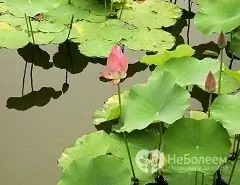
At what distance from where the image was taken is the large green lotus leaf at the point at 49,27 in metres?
2.31

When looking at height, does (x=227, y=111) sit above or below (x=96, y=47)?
above

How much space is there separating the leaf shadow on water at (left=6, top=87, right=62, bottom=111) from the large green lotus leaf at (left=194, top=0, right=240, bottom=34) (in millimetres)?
577

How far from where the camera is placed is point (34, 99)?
6.71 feet

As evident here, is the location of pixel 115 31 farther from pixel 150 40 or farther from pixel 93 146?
pixel 93 146

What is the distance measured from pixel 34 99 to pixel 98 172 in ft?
2.48

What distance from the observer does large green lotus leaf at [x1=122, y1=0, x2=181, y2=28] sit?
242 centimetres

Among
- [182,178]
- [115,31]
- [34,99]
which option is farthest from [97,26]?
[182,178]

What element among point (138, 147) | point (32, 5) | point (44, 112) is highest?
point (32, 5)

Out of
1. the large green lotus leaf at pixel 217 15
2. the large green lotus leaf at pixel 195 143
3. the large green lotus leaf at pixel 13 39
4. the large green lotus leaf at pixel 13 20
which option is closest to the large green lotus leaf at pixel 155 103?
the large green lotus leaf at pixel 195 143

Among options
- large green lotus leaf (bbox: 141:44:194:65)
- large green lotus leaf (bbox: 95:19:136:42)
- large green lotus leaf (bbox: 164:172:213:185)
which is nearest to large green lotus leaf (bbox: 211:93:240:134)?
large green lotus leaf (bbox: 164:172:213:185)

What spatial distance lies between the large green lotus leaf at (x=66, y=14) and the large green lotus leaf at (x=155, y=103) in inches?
33.8

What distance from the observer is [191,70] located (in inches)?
66.5

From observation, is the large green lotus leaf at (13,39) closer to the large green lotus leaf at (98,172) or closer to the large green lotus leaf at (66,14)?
the large green lotus leaf at (66,14)

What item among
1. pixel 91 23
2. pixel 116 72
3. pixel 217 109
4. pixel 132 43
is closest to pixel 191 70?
pixel 217 109
